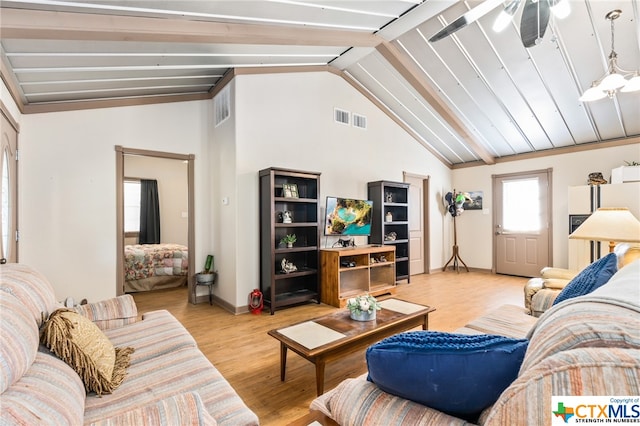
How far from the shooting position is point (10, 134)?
2.99 meters

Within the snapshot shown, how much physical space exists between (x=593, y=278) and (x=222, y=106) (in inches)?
174

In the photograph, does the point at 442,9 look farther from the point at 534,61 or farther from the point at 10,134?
the point at 10,134

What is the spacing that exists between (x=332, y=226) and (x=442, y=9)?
10.1 ft

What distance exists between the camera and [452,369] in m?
0.79

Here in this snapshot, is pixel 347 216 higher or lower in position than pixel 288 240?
higher

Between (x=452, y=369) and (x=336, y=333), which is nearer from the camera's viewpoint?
(x=452, y=369)

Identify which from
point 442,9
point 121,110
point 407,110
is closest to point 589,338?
point 442,9

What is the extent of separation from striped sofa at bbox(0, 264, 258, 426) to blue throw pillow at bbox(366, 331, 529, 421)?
2.14 ft

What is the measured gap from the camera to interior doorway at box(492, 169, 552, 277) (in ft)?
19.9

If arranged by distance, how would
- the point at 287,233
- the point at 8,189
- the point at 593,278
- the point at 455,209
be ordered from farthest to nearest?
the point at 455,209
the point at 287,233
the point at 8,189
the point at 593,278

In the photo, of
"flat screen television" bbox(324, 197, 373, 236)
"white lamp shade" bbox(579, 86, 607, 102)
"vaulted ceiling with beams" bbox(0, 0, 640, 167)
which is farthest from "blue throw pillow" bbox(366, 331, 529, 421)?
"flat screen television" bbox(324, 197, 373, 236)

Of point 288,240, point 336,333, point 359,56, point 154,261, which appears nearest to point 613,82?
point 359,56

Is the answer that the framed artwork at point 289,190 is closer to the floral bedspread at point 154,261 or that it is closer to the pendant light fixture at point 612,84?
the floral bedspread at point 154,261

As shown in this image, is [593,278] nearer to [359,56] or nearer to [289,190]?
[289,190]
